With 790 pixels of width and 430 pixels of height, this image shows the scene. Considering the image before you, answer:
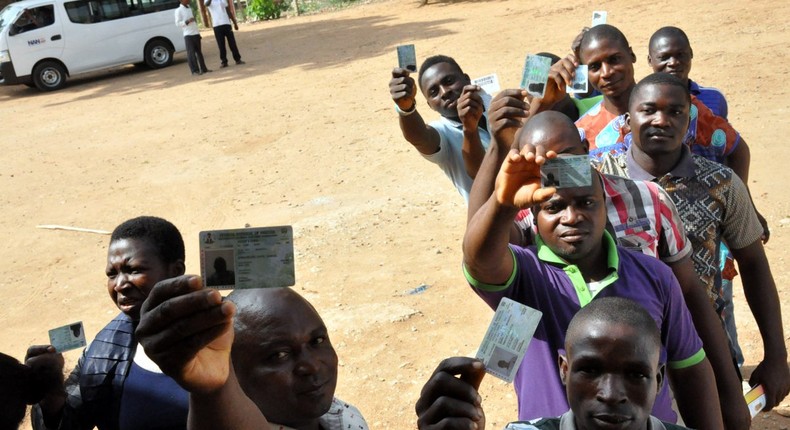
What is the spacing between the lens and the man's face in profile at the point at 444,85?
4.85 metres

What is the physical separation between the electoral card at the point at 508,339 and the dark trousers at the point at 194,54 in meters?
16.0

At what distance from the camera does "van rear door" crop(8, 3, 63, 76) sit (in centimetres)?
1722

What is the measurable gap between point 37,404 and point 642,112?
111 inches

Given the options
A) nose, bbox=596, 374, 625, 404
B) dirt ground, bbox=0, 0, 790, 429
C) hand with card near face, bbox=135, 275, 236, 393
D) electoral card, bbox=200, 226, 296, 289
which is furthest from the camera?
dirt ground, bbox=0, 0, 790, 429

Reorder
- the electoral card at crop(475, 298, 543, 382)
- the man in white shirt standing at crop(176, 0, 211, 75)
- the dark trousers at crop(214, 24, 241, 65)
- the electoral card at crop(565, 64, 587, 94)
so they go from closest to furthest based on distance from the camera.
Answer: the electoral card at crop(475, 298, 543, 382) → the electoral card at crop(565, 64, 587, 94) → the man in white shirt standing at crop(176, 0, 211, 75) → the dark trousers at crop(214, 24, 241, 65)

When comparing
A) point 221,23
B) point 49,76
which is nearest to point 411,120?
point 221,23

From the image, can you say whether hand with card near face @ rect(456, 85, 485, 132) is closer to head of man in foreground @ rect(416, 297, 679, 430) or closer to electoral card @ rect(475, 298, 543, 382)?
head of man in foreground @ rect(416, 297, 679, 430)

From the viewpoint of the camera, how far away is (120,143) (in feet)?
41.2

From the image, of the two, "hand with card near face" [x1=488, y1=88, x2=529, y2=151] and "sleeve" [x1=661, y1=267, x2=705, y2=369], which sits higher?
"hand with card near face" [x1=488, y1=88, x2=529, y2=151]

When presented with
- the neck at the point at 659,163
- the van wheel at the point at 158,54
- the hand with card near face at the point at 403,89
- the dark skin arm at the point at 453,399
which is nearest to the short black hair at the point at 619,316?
the dark skin arm at the point at 453,399

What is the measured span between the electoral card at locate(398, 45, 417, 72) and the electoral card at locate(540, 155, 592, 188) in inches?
92.0

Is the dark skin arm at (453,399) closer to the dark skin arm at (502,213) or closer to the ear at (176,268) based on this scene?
Answer: the dark skin arm at (502,213)

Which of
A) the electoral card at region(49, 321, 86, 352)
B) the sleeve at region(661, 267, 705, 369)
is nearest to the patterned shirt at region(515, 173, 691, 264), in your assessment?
the sleeve at region(661, 267, 705, 369)

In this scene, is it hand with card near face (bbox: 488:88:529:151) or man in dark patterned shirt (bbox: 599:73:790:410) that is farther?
man in dark patterned shirt (bbox: 599:73:790:410)
